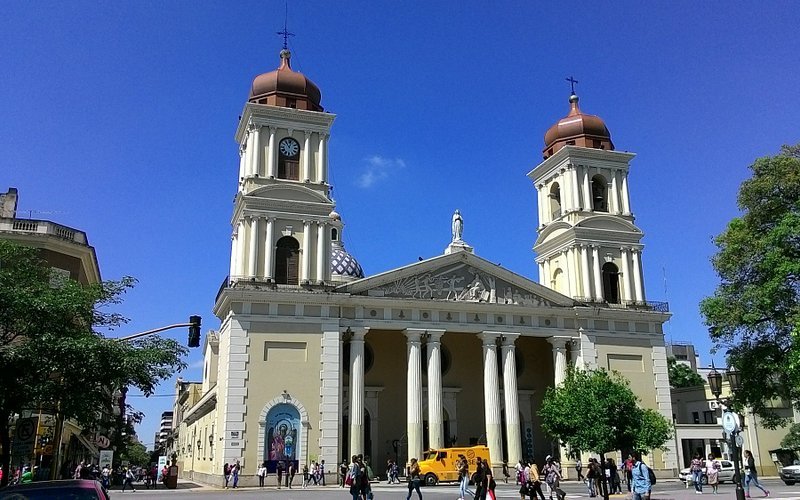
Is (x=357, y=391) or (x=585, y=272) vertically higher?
(x=585, y=272)

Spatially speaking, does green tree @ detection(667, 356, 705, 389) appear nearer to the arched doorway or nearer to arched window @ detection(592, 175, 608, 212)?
arched window @ detection(592, 175, 608, 212)

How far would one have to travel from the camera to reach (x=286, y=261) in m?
41.0

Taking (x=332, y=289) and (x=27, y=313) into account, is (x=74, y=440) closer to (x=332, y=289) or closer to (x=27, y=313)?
(x=332, y=289)

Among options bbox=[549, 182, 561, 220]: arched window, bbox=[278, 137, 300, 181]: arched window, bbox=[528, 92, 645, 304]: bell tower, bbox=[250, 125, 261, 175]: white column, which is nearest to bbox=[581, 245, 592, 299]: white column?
bbox=[528, 92, 645, 304]: bell tower

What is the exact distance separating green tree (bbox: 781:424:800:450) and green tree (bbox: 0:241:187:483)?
40909 mm

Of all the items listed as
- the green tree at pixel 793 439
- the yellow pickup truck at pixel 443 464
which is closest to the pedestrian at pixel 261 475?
the yellow pickup truck at pixel 443 464

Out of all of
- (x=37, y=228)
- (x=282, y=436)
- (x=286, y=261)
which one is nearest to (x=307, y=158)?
(x=286, y=261)

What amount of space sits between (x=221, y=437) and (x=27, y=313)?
64.8 ft

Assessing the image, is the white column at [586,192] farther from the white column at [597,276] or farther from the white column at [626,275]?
the white column at [626,275]

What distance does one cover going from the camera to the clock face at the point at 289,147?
43.4 m

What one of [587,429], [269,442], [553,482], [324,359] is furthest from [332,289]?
[553,482]

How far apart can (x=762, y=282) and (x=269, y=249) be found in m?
25.2

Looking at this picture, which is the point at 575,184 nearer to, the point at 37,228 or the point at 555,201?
the point at 555,201

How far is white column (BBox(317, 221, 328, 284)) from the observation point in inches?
1613
